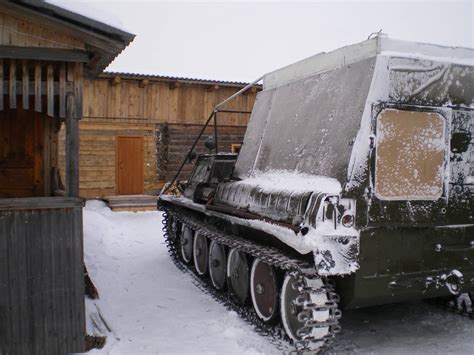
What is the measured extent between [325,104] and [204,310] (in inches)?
135

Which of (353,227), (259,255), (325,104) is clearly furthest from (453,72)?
(259,255)

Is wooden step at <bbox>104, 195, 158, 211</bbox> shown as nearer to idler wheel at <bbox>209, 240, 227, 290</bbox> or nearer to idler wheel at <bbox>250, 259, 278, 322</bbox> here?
idler wheel at <bbox>209, 240, 227, 290</bbox>

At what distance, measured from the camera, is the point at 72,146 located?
526 centimetres

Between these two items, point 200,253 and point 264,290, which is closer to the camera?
point 264,290

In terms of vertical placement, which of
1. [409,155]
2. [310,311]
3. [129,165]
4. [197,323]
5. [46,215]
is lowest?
[197,323]

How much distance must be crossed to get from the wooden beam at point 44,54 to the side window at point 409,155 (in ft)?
11.0

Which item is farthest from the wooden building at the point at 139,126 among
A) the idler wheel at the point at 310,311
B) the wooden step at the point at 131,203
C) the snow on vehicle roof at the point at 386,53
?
the idler wheel at the point at 310,311

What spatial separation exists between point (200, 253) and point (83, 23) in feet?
16.6

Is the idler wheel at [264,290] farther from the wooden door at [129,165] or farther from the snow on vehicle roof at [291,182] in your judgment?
the wooden door at [129,165]

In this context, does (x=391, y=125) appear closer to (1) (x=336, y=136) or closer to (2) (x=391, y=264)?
(1) (x=336, y=136)

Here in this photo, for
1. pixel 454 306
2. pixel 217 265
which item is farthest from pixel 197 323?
pixel 454 306

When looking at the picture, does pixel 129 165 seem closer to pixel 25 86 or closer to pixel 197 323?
pixel 197 323

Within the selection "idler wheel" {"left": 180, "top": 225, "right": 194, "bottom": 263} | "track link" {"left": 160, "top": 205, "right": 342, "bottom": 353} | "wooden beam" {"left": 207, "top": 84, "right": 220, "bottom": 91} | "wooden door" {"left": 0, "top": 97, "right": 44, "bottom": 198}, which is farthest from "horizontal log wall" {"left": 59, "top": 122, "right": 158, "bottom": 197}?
"track link" {"left": 160, "top": 205, "right": 342, "bottom": 353}

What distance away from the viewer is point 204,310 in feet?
22.7
